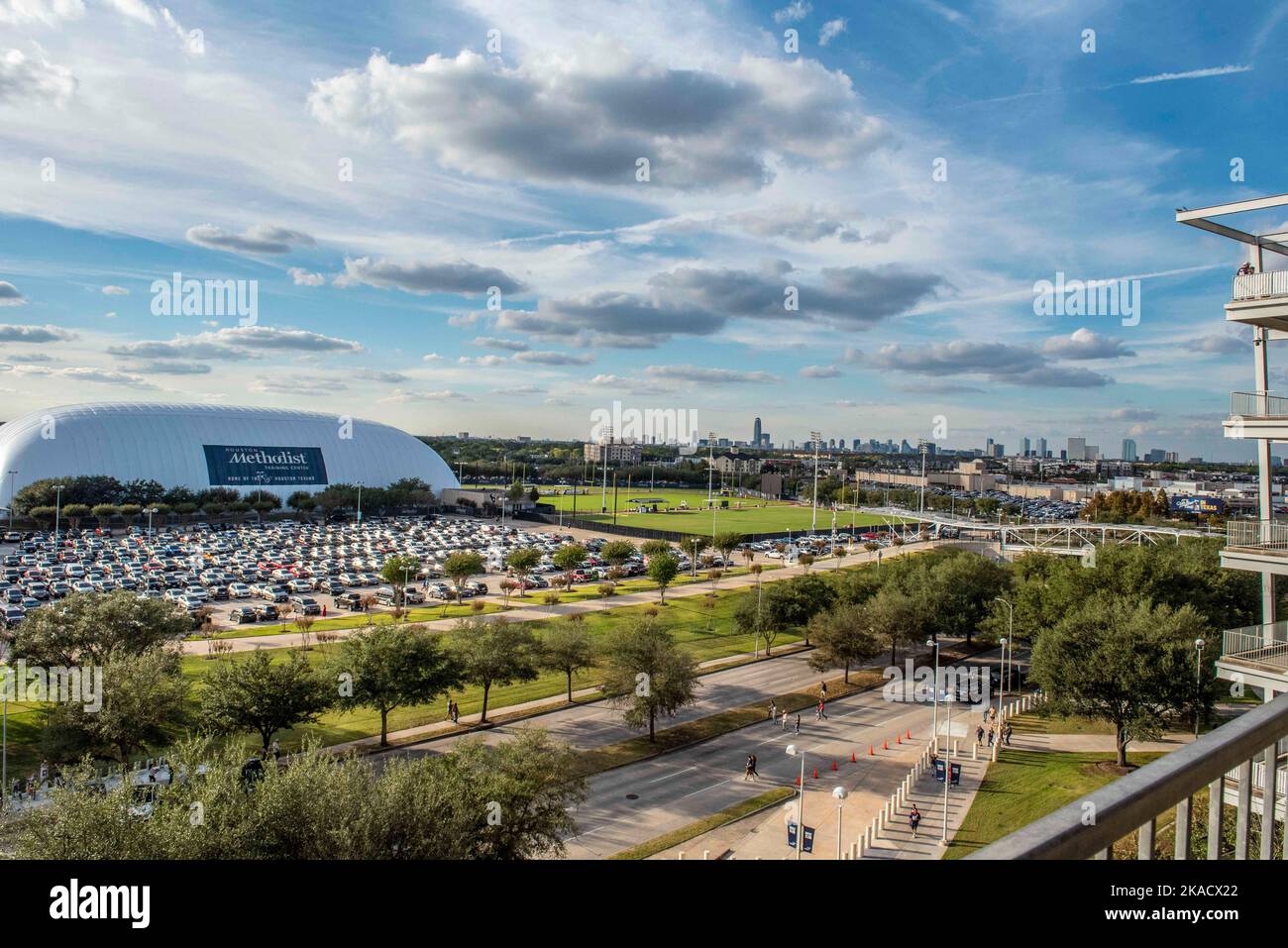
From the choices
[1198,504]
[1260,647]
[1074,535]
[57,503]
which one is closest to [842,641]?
[1260,647]

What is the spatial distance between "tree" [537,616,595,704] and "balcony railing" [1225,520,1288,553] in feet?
68.6

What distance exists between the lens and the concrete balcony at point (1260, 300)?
14.1m

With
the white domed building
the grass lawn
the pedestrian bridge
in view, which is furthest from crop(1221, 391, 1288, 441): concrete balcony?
the white domed building

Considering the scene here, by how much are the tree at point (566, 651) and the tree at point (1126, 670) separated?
15.7 m

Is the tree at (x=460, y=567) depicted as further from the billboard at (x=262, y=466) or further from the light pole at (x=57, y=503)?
the billboard at (x=262, y=466)

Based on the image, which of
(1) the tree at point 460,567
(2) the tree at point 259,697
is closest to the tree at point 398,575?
(1) the tree at point 460,567

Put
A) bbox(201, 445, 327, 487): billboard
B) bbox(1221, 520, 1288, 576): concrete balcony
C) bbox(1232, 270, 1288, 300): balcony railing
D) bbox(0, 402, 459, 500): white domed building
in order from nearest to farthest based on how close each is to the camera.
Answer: bbox(1232, 270, 1288, 300): balcony railing, bbox(1221, 520, 1288, 576): concrete balcony, bbox(0, 402, 459, 500): white domed building, bbox(201, 445, 327, 487): billboard

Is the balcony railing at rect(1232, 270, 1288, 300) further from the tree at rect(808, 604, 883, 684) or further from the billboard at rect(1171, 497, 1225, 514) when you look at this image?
the billboard at rect(1171, 497, 1225, 514)

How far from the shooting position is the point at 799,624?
4012 cm

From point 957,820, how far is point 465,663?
52.1 ft

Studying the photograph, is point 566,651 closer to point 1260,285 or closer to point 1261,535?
point 1261,535

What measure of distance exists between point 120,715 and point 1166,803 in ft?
78.7

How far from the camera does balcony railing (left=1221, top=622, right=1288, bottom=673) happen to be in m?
14.2

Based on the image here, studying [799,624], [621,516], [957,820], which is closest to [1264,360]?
[957,820]
